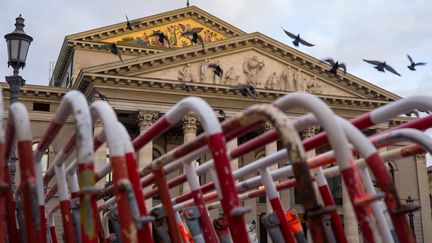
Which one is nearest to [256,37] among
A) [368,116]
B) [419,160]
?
[419,160]

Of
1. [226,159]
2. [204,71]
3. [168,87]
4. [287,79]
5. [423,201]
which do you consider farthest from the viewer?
[423,201]

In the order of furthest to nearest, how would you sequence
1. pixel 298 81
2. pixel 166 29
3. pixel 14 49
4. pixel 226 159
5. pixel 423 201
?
1. pixel 166 29
2. pixel 423 201
3. pixel 298 81
4. pixel 14 49
5. pixel 226 159

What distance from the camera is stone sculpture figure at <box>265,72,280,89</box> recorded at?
123 feet

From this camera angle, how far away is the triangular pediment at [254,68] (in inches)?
1410

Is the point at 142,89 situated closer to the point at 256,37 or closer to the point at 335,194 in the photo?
the point at 256,37

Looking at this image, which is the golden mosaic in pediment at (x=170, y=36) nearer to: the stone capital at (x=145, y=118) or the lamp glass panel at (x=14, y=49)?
the stone capital at (x=145, y=118)

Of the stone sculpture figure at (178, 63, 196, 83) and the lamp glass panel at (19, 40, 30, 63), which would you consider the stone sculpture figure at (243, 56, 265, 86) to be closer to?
the stone sculpture figure at (178, 63, 196, 83)

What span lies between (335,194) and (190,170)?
3405 cm

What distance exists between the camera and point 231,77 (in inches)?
1467

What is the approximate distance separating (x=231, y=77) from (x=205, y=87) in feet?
7.63

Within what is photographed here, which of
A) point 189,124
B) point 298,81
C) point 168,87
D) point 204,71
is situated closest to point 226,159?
point 189,124

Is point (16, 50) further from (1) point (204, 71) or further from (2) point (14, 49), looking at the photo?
(1) point (204, 71)

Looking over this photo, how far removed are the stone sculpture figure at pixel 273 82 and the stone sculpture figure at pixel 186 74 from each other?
5.01 metres

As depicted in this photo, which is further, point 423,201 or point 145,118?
point 423,201
